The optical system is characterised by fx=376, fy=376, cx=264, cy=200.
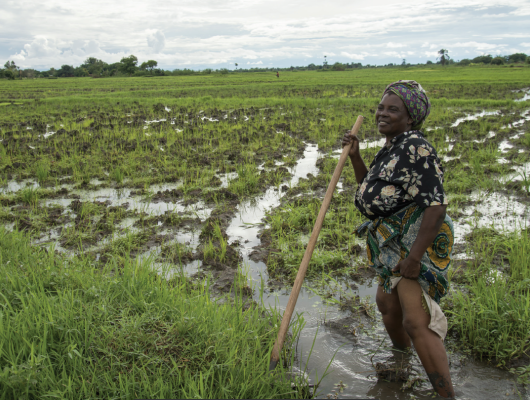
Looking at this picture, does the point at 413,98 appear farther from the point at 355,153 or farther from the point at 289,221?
the point at 289,221

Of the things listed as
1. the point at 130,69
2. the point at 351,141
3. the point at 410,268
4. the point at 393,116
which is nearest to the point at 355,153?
the point at 351,141

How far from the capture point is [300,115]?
12.1 metres

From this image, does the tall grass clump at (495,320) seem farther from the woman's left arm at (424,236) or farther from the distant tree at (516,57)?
the distant tree at (516,57)

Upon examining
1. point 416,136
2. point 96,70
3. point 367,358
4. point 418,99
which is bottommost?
point 367,358

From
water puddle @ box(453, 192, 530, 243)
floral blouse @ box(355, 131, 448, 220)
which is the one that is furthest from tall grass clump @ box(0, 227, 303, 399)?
water puddle @ box(453, 192, 530, 243)

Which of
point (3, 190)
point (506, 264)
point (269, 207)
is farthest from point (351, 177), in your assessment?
point (3, 190)

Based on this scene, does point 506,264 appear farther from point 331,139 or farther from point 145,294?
point 331,139

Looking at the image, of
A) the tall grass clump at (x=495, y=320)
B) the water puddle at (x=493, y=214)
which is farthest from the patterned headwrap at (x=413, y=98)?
the water puddle at (x=493, y=214)

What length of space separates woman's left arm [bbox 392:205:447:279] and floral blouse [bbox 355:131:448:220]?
0.04 meters

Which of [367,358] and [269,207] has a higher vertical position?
[269,207]

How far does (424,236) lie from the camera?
1828 millimetres

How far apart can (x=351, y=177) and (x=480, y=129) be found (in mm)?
5345

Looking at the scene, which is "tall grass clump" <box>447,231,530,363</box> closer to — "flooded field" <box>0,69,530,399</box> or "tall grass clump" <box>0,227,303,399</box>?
"flooded field" <box>0,69,530,399</box>

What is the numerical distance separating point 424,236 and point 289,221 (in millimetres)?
2477
